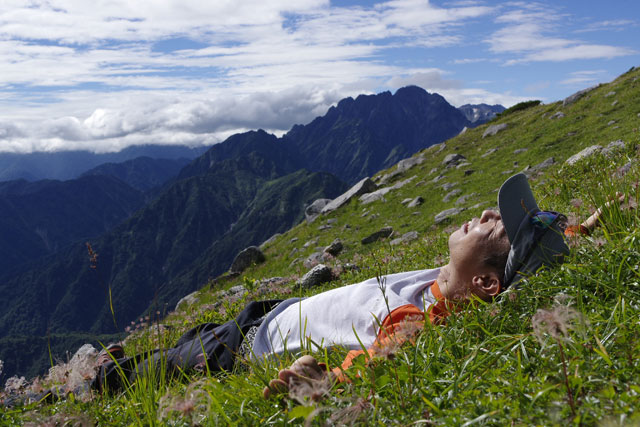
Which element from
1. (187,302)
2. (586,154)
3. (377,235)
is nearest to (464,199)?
(377,235)

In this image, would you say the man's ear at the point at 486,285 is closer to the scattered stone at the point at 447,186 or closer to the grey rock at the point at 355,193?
the scattered stone at the point at 447,186

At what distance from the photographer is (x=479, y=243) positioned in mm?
4438

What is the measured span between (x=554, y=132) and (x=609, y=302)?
3262 centimetres

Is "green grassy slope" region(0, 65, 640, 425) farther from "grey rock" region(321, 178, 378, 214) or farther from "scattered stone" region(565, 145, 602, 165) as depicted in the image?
"grey rock" region(321, 178, 378, 214)

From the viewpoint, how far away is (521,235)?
3963 mm

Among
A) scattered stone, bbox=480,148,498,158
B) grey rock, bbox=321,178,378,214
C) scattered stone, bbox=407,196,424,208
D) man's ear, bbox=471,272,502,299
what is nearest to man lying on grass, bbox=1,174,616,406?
man's ear, bbox=471,272,502,299

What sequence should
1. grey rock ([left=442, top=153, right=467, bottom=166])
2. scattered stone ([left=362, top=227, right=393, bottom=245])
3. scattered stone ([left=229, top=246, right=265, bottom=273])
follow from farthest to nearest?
grey rock ([left=442, top=153, right=467, bottom=166]) → scattered stone ([left=229, top=246, right=265, bottom=273]) → scattered stone ([left=362, top=227, right=393, bottom=245])

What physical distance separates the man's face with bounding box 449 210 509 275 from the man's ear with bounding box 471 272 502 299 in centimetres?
11

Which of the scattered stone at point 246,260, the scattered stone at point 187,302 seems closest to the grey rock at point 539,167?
the scattered stone at point 246,260

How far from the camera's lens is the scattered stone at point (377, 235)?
23344 millimetres

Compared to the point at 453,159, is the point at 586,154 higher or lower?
higher

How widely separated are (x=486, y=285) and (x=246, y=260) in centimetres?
2898

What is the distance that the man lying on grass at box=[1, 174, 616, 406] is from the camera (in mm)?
3832

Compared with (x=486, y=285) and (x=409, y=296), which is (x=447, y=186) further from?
(x=486, y=285)
